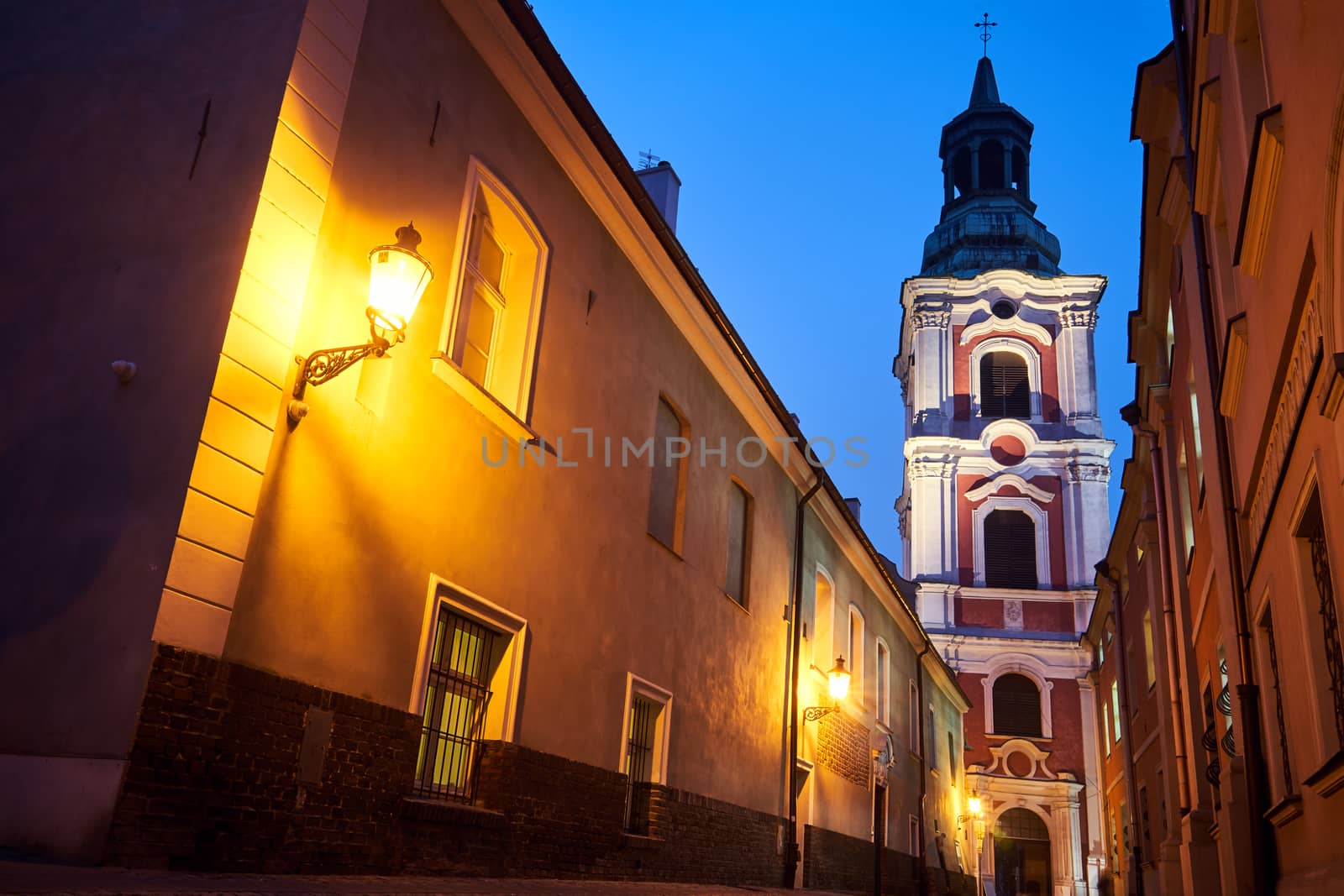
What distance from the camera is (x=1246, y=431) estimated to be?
30.8ft

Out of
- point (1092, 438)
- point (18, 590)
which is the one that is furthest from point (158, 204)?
point (1092, 438)

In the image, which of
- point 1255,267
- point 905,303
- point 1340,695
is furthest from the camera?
point 905,303

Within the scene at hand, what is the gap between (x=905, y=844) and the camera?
84.0 feet

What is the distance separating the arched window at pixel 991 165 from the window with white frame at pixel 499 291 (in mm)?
46275

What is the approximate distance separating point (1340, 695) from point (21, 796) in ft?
23.6

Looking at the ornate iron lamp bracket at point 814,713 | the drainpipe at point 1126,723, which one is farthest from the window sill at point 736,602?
the drainpipe at point 1126,723

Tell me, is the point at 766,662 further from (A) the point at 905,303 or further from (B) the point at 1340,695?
(A) the point at 905,303

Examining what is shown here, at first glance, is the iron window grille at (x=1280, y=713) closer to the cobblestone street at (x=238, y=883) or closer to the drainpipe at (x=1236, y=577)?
the drainpipe at (x=1236, y=577)

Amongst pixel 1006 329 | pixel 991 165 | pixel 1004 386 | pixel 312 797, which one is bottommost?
pixel 312 797

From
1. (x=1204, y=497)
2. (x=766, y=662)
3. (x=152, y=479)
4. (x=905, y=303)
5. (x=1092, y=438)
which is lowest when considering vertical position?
(x=152, y=479)

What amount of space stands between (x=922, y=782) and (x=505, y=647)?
21.0 metres

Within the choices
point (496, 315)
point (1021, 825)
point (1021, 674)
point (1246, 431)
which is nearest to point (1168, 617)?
point (1246, 431)

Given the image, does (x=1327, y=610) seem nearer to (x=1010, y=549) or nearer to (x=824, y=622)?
(x=824, y=622)

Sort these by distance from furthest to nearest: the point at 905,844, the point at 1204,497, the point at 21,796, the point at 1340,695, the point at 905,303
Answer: the point at 905,303, the point at 905,844, the point at 1204,497, the point at 1340,695, the point at 21,796
